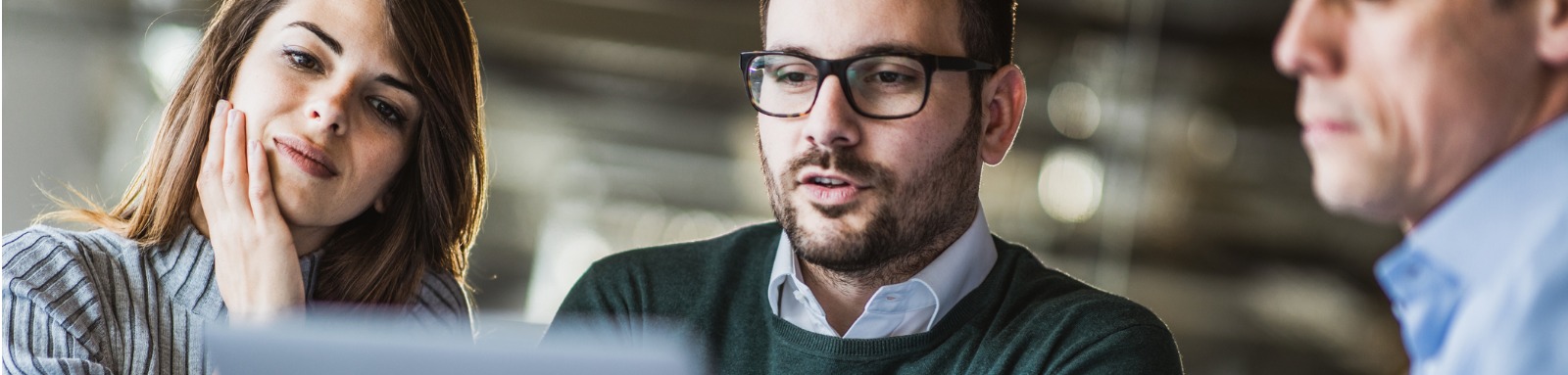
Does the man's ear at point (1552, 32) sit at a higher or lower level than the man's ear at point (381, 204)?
higher

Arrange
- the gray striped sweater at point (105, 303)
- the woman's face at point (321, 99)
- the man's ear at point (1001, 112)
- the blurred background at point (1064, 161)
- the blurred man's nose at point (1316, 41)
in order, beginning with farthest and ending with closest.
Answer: the blurred background at point (1064, 161) → the man's ear at point (1001, 112) → the woman's face at point (321, 99) → the gray striped sweater at point (105, 303) → the blurred man's nose at point (1316, 41)

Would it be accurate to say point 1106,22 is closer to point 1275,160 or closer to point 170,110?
point 1275,160

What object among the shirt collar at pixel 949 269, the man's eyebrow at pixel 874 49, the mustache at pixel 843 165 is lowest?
the shirt collar at pixel 949 269

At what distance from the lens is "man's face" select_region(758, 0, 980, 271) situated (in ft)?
4.63

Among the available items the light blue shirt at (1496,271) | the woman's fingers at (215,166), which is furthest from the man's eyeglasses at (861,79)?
the light blue shirt at (1496,271)

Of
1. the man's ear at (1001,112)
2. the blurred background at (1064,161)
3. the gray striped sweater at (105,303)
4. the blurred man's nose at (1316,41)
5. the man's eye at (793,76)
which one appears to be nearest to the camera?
the blurred man's nose at (1316,41)

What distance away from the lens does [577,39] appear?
197 inches

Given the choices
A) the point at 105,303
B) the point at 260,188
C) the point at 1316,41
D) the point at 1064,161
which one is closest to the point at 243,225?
the point at 260,188

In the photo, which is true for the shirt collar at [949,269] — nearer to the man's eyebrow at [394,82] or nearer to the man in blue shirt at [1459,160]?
the man's eyebrow at [394,82]

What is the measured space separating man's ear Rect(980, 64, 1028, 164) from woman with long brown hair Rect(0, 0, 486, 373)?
62 centimetres

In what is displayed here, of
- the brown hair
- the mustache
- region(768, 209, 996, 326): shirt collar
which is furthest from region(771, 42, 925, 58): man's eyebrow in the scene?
the brown hair

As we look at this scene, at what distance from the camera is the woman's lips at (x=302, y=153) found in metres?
1.33

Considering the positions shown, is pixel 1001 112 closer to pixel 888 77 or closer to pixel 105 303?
pixel 888 77

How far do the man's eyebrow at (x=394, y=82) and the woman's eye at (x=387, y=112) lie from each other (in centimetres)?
2
